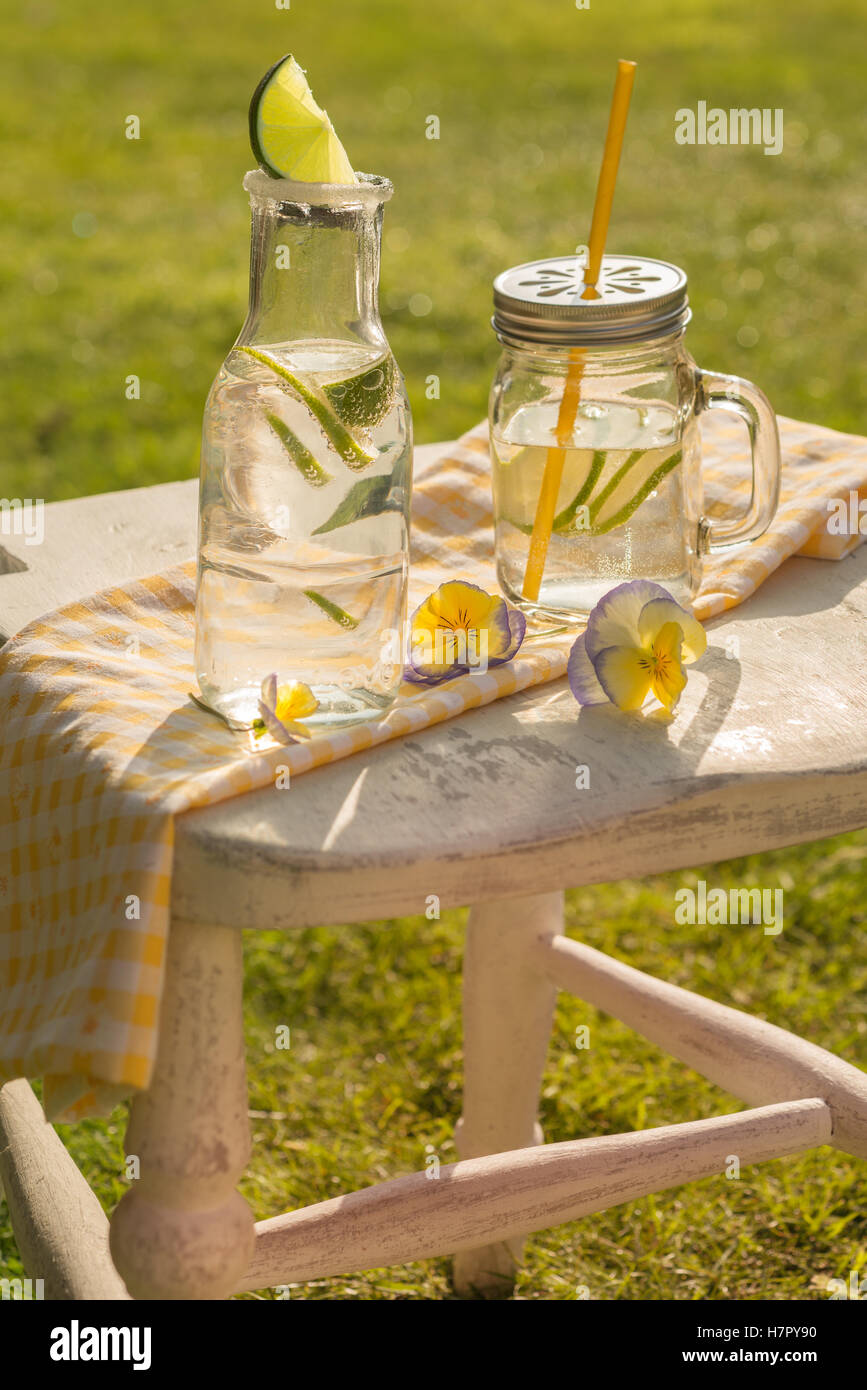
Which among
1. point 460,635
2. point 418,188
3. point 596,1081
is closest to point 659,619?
point 460,635

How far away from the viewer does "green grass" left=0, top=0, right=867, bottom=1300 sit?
165 cm

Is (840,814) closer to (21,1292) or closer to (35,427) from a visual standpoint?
(21,1292)

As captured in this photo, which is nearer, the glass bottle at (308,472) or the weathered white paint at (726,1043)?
the glass bottle at (308,472)

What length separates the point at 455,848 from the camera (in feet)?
2.59

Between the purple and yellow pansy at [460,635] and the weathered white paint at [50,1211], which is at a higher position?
the purple and yellow pansy at [460,635]

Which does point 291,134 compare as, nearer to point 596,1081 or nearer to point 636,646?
point 636,646

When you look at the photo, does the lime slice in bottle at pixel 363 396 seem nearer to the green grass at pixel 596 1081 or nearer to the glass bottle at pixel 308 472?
the glass bottle at pixel 308 472

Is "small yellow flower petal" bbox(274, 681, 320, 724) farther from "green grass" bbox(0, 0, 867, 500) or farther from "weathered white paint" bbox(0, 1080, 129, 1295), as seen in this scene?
"green grass" bbox(0, 0, 867, 500)

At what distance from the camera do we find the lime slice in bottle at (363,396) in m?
0.85

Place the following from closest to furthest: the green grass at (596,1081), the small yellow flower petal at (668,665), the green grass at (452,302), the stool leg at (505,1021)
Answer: the small yellow flower petal at (668,665) < the stool leg at (505,1021) < the green grass at (596,1081) < the green grass at (452,302)

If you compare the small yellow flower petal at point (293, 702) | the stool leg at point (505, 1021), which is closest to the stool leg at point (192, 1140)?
the small yellow flower petal at point (293, 702)

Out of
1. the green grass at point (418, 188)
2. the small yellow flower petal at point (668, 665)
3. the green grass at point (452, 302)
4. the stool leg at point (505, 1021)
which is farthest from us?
the green grass at point (418, 188)

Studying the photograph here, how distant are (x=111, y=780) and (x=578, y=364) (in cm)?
40

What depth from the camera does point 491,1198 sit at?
3.29 feet
